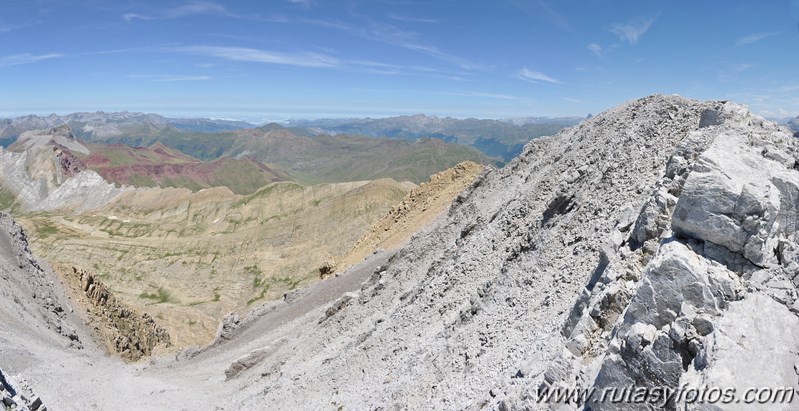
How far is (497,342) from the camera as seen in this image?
753 inches

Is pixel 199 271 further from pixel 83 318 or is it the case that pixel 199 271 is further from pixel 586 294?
pixel 586 294

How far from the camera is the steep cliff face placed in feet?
37.3

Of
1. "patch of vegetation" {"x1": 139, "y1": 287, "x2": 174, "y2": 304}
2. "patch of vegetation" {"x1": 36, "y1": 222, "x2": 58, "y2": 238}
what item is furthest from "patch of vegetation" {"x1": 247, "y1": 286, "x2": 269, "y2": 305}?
"patch of vegetation" {"x1": 36, "y1": 222, "x2": 58, "y2": 238}

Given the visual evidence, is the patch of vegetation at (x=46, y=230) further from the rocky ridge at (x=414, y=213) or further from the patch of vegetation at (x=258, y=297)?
the rocky ridge at (x=414, y=213)

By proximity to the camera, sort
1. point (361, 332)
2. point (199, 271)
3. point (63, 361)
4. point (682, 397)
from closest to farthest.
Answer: point (682, 397), point (361, 332), point (63, 361), point (199, 271)

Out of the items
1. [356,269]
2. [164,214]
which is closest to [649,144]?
[356,269]

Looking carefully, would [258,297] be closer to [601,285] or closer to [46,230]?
[601,285]

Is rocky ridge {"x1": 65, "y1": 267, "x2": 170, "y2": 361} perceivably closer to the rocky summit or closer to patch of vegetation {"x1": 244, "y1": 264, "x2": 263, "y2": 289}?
the rocky summit

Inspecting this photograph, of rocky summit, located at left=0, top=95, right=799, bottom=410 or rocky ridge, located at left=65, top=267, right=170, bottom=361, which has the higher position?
rocky summit, located at left=0, top=95, right=799, bottom=410

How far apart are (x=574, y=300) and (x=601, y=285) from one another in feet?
6.19

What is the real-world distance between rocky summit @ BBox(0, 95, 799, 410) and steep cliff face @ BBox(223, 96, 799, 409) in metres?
0.06

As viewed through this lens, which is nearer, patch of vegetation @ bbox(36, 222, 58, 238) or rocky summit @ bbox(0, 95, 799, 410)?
rocky summit @ bbox(0, 95, 799, 410)

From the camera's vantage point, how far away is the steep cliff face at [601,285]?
11.4 m

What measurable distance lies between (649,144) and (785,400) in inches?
621
